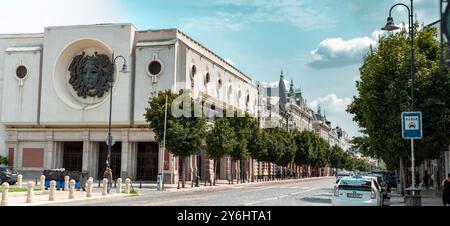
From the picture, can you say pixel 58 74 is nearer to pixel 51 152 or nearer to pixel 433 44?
pixel 51 152

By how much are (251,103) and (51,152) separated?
36.4 m

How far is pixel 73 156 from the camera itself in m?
65.1

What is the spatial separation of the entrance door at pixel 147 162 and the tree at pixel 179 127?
1458 centimetres

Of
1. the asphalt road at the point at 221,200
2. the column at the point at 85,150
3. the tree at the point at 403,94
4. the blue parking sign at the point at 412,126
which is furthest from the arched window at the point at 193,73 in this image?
the blue parking sign at the point at 412,126

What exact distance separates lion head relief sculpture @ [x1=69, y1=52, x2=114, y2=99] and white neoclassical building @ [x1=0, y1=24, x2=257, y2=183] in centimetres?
12

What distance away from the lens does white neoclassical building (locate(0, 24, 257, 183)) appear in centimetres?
5997

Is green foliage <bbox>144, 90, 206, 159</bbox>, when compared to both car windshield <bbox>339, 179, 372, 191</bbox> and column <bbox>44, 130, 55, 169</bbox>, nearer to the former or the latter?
column <bbox>44, 130, 55, 169</bbox>

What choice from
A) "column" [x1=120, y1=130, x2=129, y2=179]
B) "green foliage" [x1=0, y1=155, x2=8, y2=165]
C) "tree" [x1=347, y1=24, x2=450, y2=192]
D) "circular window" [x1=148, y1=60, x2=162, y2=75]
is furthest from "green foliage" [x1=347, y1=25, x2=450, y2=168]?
"green foliage" [x1=0, y1=155, x2=8, y2=165]

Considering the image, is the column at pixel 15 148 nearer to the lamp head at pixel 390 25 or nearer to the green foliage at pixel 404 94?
the green foliage at pixel 404 94

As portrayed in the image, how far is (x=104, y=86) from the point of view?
61812mm
